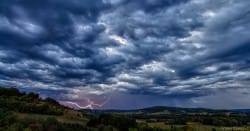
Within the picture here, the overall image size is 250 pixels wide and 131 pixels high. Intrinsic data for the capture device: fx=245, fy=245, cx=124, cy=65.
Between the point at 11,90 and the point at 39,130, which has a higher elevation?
the point at 11,90

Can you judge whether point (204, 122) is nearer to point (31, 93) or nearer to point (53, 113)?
point (53, 113)

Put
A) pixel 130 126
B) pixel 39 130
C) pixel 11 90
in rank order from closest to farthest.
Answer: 1. pixel 39 130
2. pixel 130 126
3. pixel 11 90

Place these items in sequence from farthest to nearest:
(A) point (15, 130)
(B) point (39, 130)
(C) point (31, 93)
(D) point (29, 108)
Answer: (C) point (31, 93) → (D) point (29, 108) → (B) point (39, 130) → (A) point (15, 130)

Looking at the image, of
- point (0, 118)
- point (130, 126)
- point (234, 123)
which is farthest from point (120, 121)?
point (234, 123)

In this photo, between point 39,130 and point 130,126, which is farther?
point 130,126

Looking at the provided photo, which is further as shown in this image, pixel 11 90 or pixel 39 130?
pixel 11 90

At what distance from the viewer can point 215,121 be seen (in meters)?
119

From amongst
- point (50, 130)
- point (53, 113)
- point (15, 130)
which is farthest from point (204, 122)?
point (15, 130)

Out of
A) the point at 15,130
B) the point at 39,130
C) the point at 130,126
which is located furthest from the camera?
the point at 130,126

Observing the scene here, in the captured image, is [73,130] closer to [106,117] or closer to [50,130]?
[50,130]

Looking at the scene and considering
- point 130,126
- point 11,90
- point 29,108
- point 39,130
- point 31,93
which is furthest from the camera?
point 31,93

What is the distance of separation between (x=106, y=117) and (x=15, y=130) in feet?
135

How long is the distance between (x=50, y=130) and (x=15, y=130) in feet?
31.7

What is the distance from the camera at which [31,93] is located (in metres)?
124
